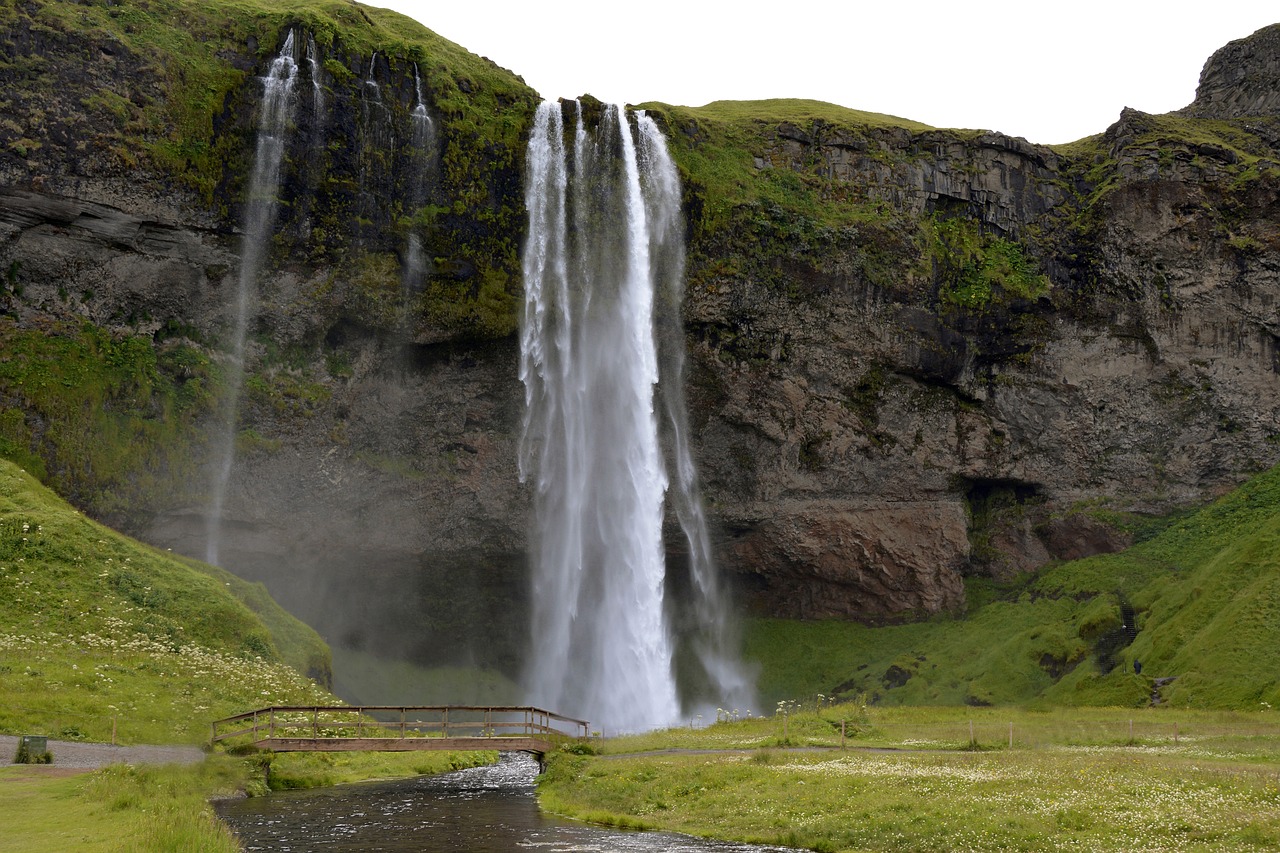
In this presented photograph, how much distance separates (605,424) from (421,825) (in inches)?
1362

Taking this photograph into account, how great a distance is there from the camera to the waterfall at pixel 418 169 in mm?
56344

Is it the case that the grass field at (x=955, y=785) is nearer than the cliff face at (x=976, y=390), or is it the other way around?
the grass field at (x=955, y=785)

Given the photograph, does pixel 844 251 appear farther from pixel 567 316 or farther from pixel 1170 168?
pixel 1170 168

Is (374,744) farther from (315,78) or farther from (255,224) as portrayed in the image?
(315,78)

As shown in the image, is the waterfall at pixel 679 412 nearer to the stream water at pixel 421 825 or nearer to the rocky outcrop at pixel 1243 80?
the stream water at pixel 421 825

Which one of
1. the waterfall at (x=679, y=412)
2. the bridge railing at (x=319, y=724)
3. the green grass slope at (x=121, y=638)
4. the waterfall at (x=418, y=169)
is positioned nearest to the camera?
the bridge railing at (x=319, y=724)

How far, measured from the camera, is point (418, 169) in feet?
186

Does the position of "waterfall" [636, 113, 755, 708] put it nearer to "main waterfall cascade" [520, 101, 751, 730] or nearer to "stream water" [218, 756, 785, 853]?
"main waterfall cascade" [520, 101, 751, 730]

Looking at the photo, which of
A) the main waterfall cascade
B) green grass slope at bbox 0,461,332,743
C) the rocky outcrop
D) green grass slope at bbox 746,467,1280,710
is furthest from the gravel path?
the rocky outcrop

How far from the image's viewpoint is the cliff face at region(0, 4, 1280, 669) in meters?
51.6

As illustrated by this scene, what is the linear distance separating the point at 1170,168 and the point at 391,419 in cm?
4980

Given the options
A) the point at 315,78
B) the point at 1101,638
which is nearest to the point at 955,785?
the point at 1101,638

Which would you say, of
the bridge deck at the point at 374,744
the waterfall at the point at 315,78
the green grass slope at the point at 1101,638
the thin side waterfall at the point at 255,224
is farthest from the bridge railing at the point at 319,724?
the waterfall at the point at 315,78

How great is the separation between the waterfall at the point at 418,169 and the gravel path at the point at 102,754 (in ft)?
101
